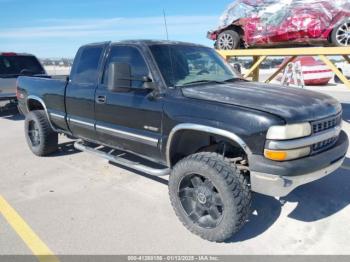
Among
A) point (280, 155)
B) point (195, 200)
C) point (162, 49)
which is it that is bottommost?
point (195, 200)

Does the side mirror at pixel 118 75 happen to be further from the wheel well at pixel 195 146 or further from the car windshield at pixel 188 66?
the wheel well at pixel 195 146

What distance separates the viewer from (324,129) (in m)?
3.28

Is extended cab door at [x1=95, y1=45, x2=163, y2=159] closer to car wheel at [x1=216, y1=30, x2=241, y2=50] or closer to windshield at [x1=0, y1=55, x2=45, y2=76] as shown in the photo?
car wheel at [x1=216, y1=30, x2=241, y2=50]

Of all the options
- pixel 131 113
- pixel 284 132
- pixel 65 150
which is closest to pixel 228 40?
pixel 65 150

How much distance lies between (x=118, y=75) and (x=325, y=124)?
2171 mm

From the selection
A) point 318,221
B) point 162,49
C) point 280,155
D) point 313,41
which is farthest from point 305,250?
point 313,41

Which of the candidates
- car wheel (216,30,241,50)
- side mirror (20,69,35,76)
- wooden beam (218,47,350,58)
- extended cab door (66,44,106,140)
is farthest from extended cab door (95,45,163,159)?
side mirror (20,69,35,76)

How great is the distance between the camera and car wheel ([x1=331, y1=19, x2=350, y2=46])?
7.55m

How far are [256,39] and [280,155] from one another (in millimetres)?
6800

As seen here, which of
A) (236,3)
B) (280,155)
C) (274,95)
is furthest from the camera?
(236,3)

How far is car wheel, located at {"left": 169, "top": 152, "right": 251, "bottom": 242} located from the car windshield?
0.98 m

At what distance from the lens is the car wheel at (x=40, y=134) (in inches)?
230

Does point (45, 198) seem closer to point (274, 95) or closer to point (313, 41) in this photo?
point (274, 95)

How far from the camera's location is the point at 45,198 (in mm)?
4328
